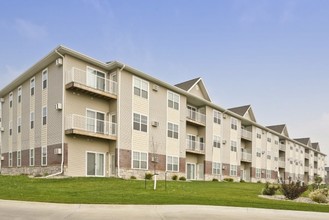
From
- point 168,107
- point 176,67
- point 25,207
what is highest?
point 176,67

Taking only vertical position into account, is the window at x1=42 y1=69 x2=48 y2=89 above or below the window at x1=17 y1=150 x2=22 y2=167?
above

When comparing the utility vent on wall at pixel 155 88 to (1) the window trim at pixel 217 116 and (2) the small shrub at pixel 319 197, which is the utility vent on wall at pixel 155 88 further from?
(2) the small shrub at pixel 319 197

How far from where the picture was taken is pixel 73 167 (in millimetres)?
23406

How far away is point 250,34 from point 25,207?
1445 cm

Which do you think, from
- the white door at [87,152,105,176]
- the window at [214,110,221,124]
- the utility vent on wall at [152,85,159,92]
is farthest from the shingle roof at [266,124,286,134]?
the white door at [87,152,105,176]

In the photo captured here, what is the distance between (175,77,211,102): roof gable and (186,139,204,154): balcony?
18.1ft

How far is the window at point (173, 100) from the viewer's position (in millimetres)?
31672

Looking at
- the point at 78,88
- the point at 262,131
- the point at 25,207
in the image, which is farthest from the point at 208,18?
the point at 262,131

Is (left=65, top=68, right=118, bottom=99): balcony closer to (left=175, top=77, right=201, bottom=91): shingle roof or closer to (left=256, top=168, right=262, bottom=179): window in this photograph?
(left=175, top=77, right=201, bottom=91): shingle roof

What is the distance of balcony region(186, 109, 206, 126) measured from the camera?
115 feet

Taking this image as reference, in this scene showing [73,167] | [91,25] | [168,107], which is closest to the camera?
[91,25]

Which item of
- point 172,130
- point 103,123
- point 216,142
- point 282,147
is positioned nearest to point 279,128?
point 282,147

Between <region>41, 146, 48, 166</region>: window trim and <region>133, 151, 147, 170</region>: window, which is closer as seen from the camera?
<region>41, 146, 48, 166</region>: window trim

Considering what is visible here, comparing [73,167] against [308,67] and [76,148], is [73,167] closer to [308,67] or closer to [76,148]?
[76,148]
